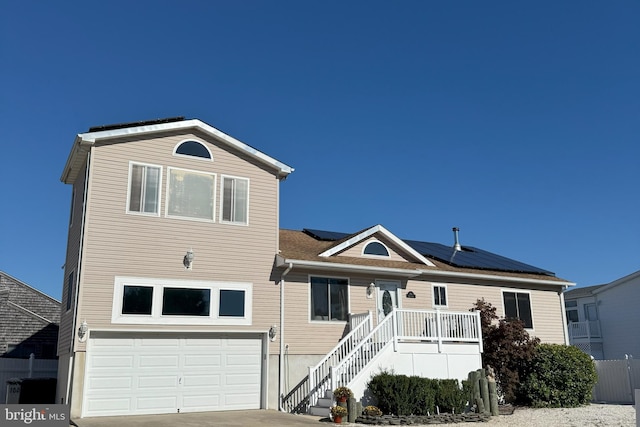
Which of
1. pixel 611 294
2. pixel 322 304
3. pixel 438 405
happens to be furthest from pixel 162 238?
pixel 611 294

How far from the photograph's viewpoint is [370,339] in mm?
16484

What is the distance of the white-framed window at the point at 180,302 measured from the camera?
48.3 ft

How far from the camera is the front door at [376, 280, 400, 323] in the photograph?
1851 centimetres

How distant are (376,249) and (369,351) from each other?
13.5 ft

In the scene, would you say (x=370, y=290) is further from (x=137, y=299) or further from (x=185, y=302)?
(x=137, y=299)

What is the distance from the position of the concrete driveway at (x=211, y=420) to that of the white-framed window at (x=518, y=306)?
972cm

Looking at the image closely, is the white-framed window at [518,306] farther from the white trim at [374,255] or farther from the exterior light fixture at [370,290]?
the exterior light fixture at [370,290]

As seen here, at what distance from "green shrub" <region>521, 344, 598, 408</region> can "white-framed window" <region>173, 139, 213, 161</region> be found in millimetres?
12356

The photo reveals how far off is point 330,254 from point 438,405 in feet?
18.1

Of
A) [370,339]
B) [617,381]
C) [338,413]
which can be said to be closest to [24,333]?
[370,339]

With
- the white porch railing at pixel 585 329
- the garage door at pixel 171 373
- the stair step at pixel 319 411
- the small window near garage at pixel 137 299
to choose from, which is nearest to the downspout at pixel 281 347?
the garage door at pixel 171 373

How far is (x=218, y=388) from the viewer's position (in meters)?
15.5

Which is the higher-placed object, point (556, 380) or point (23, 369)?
point (23, 369)

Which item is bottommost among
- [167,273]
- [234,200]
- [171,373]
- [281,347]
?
[171,373]
